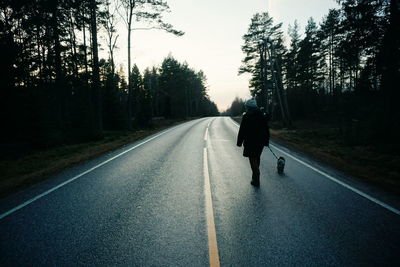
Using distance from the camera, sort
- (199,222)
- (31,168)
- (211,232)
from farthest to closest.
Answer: (31,168) < (199,222) < (211,232)

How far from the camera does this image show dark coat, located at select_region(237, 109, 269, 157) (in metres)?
6.23

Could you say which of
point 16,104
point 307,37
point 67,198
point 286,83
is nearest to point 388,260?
point 67,198

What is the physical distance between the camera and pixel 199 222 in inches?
161

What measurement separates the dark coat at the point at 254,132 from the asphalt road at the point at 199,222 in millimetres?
1020

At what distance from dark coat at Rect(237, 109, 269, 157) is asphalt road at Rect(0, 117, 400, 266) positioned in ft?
3.35

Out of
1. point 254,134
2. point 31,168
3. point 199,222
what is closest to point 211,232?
point 199,222

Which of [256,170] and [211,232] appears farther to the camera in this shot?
[256,170]

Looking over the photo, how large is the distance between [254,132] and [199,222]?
3119mm

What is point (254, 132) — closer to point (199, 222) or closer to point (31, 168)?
point (199, 222)

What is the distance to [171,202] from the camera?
16.5 feet

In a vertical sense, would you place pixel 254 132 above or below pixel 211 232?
above

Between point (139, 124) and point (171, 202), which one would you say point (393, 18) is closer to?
point (171, 202)

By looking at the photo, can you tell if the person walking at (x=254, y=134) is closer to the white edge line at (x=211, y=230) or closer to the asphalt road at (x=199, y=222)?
the asphalt road at (x=199, y=222)

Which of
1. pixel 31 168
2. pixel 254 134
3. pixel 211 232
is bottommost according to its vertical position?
pixel 211 232
